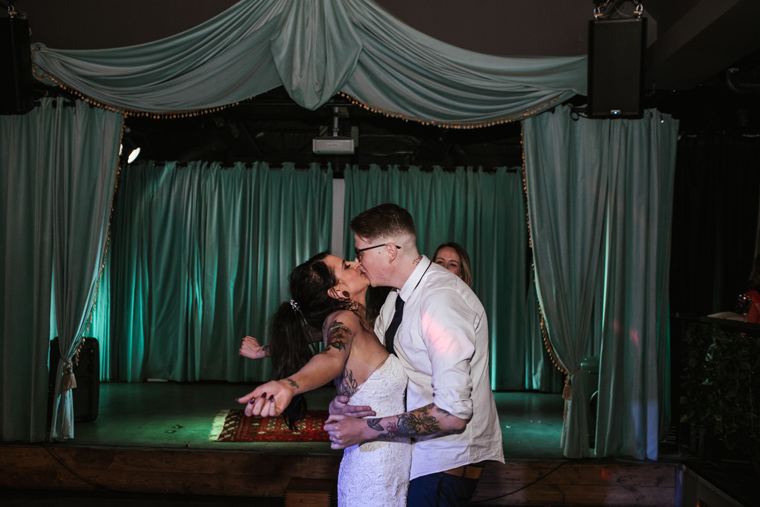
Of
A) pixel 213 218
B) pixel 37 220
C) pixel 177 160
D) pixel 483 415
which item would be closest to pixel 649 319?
pixel 483 415

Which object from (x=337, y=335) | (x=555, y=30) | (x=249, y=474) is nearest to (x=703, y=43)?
(x=555, y=30)

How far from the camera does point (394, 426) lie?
5.69 ft

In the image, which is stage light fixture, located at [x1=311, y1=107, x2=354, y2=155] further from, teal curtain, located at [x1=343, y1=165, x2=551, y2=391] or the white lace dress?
the white lace dress

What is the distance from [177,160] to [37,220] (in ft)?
12.8

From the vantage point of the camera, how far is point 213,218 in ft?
24.5

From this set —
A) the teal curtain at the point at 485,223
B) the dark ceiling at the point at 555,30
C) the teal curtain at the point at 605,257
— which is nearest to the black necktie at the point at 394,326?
the teal curtain at the point at 605,257

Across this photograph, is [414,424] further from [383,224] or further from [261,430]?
[261,430]

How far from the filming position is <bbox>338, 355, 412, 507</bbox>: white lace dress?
202 centimetres

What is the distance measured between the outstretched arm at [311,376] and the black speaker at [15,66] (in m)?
3.26

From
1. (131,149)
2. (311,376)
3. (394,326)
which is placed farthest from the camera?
(131,149)

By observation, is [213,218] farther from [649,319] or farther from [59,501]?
[649,319]

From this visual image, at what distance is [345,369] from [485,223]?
5.75 meters

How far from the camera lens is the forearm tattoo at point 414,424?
1689mm

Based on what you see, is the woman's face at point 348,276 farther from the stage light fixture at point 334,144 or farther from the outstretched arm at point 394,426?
the stage light fixture at point 334,144
